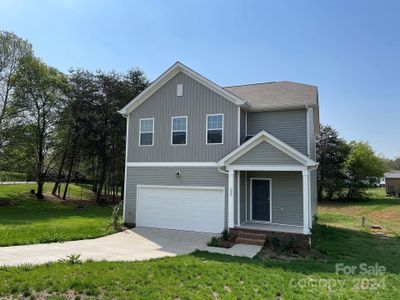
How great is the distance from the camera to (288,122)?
1355 centimetres

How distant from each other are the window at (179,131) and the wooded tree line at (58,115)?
13421mm

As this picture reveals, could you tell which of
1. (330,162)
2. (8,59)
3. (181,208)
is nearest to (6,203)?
(8,59)

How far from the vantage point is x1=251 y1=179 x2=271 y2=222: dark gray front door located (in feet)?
43.8

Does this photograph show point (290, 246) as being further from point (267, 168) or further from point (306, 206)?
point (267, 168)

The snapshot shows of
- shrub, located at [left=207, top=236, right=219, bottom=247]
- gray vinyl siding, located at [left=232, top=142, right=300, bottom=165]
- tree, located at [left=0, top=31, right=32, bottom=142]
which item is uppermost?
tree, located at [left=0, top=31, right=32, bottom=142]

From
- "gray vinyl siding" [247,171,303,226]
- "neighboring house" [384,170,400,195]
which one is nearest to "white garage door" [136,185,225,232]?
"gray vinyl siding" [247,171,303,226]

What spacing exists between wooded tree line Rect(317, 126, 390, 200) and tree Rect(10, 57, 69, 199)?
3032 cm

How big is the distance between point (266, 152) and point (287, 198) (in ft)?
8.80

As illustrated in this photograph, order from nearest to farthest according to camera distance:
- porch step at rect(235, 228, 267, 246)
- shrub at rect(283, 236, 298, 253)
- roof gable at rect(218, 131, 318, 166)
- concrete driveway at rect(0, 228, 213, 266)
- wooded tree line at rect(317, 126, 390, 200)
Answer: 1. concrete driveway at rect(0, 228, 213, 266)
2. shrub at rect(283, 236, 298, 253)
3. porch step at rect(235, 228, 267, 246)
4. roof gable at rect(218, 131, 318, 166)
5. wooded tree line at rect(317, 126, 390, 200)


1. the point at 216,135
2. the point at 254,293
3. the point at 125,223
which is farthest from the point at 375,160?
the point at 254,293

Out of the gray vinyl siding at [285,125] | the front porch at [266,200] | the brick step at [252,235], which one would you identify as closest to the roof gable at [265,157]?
the front porch at [266,200]

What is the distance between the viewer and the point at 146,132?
1508 centimetres

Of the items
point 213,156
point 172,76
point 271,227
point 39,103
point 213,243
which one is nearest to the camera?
point 213,243

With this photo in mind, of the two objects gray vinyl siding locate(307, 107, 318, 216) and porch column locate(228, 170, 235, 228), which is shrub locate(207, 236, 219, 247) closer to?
porch column locate(228, 170, 235, 228)
